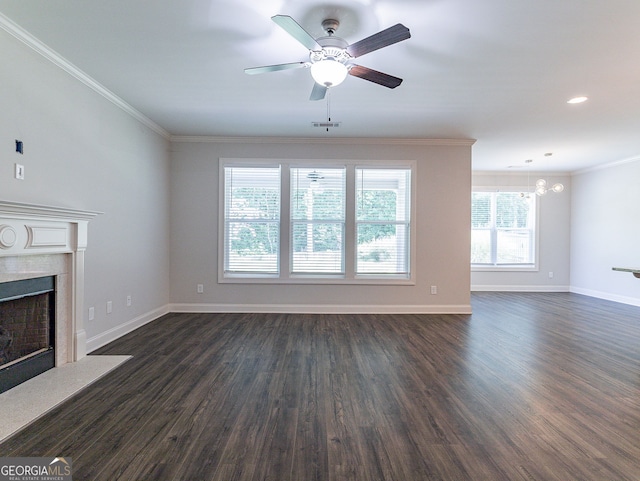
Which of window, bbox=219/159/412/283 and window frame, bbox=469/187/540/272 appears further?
window frame, bbox=469/187/540/272

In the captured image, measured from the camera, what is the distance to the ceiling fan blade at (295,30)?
5.88 feet

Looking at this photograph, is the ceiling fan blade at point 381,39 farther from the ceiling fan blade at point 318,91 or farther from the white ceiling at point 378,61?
the ceiling fan blade at point 318,91

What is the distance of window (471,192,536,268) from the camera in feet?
23.6

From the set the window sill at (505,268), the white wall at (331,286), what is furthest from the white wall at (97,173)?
the window sill at (505,268)

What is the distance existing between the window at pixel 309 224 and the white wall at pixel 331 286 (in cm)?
18

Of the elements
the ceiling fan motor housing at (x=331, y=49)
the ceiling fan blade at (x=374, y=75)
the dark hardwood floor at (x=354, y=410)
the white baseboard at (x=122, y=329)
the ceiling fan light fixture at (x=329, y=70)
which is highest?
the ceiling fan motor housing at (x=331, y=49)

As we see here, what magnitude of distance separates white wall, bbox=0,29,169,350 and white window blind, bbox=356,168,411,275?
3.05m

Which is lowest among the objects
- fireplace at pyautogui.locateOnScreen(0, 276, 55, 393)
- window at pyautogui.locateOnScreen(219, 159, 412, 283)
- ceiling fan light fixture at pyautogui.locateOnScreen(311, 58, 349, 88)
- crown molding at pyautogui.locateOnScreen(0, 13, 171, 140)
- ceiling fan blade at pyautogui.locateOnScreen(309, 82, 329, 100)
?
fireplace at pyautogui.locateOnScreen(0, 276, 55, 393)

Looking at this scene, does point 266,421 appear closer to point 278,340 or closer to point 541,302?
point 278,340

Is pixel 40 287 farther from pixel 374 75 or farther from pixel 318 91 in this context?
pixel 374 75

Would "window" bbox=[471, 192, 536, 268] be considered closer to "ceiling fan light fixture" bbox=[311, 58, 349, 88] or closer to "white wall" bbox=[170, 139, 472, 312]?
"white wall" bbox=[170, 139, 472, 312]

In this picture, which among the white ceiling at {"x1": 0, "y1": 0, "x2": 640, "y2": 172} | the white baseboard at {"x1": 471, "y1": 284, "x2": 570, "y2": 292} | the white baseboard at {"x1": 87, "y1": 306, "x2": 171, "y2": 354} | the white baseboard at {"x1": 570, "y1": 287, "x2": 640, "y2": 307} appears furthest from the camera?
the white baseboard at {"x1": 471, "y1": 284, "x2": 570, "y2": 292}

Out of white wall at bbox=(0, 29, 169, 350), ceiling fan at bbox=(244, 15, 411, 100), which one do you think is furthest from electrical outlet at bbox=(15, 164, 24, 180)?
ceiling fan at bbox=(244, 15, 411, 100)

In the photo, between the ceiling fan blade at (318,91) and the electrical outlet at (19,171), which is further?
the ceiling fan blade at (318,91)
